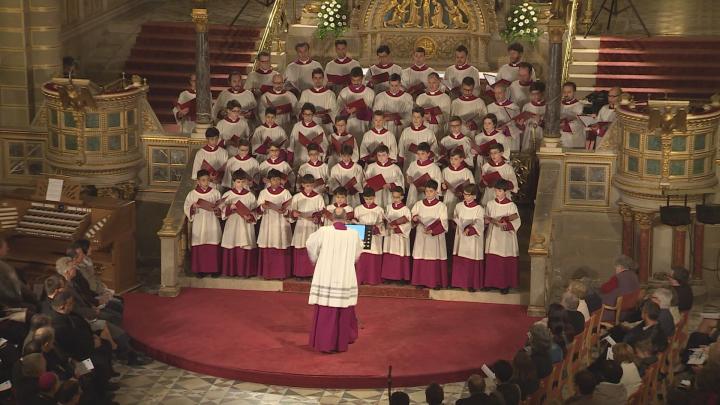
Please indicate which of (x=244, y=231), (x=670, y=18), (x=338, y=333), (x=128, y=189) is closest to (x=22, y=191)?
(x=128, y=189)

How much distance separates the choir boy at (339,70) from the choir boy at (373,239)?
9.61 ft

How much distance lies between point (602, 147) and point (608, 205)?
76 centimetres

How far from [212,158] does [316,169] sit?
1.42m

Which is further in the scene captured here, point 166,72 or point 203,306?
point 166,72

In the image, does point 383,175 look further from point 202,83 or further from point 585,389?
point 585,389

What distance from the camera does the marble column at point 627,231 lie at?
19578mm

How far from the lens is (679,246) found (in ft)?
63.3

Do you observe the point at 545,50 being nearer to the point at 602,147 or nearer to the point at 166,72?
the point at 602,147

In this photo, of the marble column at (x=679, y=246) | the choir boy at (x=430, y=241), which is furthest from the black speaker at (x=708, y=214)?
the choir boy at (x=430, y=241)

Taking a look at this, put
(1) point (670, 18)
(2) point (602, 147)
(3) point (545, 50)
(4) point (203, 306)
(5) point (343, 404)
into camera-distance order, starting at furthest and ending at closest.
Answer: (1) point (670, 18), (3) point (545, 50), (2) point (602, 147), (4) point (203, 306), (5) point (343, 404)

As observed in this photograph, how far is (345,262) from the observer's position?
54.4ft

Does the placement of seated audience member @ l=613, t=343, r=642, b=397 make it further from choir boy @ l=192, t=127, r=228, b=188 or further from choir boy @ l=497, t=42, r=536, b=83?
choir boy @ l=497, t=42, r=536, b=83

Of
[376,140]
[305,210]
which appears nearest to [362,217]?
[305,210]

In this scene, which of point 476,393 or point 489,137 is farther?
point 489,137
